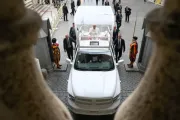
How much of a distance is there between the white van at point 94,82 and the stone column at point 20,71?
4.76 m

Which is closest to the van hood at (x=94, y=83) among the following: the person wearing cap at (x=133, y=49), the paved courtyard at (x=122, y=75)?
the paved courtyard at (x=122, y=75)

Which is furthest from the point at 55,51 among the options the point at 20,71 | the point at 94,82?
the point at 20,71

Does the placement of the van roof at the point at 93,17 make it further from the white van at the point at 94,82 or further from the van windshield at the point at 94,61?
the van windshield at the point at 94,61

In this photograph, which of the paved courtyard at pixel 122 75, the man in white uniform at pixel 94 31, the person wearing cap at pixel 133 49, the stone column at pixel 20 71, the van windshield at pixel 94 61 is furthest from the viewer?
the man in white uniform at pixel 94 31

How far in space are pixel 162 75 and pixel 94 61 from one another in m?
5.98

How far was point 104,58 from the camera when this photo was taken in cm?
720

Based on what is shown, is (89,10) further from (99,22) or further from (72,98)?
(72,98)

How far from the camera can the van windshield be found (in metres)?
6.83

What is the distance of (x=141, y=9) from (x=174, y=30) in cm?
2123

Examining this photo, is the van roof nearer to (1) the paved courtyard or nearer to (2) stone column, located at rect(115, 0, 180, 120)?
(1) the paved courtyard

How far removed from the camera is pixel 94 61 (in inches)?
279

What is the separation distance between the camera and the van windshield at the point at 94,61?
22.4 feet

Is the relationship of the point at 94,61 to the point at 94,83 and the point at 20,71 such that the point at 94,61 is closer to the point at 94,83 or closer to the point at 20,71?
the point at 94,83

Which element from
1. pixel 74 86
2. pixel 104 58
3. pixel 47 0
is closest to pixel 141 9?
pixel 47 0
